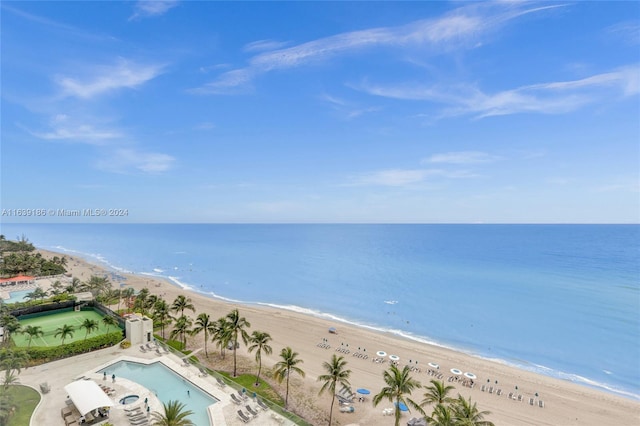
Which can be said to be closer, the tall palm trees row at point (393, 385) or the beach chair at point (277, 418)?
the tall palm trees row at point (393, 385)

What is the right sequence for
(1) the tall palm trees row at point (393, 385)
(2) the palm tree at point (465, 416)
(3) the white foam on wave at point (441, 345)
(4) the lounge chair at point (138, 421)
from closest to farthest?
(2) the palm tree at point (465, 416)
(1) the tall palm trees row at point (393, 385)
(4) the lounge chair at point (138, 421)
(3) the white foam on wave at point (441, 345)

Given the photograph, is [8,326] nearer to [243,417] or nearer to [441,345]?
[243,417]

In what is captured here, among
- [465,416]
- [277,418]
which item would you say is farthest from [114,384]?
[465,416]

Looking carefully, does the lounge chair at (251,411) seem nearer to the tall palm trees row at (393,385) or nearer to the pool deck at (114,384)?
the pool deck at (114,384)

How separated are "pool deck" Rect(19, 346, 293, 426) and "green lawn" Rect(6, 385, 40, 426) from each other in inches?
16.8

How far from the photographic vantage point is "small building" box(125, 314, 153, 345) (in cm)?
3616

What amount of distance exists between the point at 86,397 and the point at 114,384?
5.57 m

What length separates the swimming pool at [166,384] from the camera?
2569cm

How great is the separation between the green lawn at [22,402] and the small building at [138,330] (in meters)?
9.72

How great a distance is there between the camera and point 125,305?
55.7 m

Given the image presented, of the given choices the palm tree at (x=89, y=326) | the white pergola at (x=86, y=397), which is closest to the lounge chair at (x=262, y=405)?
the white pergola at (x=86, y=397)

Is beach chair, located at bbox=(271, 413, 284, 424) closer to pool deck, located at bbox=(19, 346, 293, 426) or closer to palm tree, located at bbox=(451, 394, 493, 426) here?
pool deck, located at bbox=(19, 346, 293, 426)

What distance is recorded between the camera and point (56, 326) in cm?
4181

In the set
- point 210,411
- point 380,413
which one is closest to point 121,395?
point 210,411
